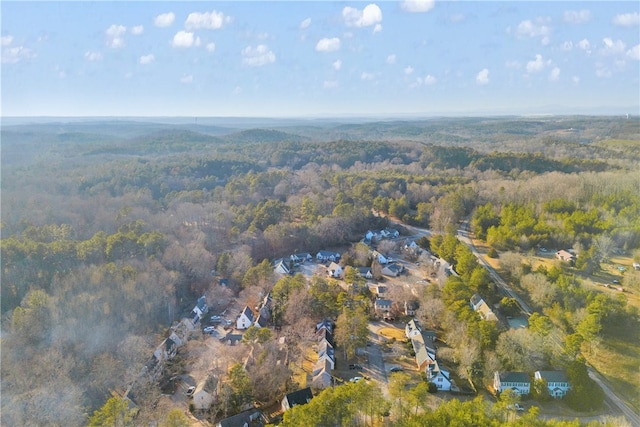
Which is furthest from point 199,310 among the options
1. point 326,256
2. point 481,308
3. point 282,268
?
point 481,308

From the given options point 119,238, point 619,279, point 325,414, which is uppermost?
point 119,238

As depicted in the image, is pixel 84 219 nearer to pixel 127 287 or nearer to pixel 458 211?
pixel 127 287

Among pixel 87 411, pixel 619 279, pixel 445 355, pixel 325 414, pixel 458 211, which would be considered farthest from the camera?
pixel 458 211

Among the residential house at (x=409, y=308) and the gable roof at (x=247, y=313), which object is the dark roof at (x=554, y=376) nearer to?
the residential house at (x=409, y=308)

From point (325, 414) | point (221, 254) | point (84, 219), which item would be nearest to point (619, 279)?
point (325, 414)

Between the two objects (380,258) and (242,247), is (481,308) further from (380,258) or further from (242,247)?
(242,247)

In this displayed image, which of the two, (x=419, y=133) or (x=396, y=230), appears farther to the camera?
(x=419, y=133)
